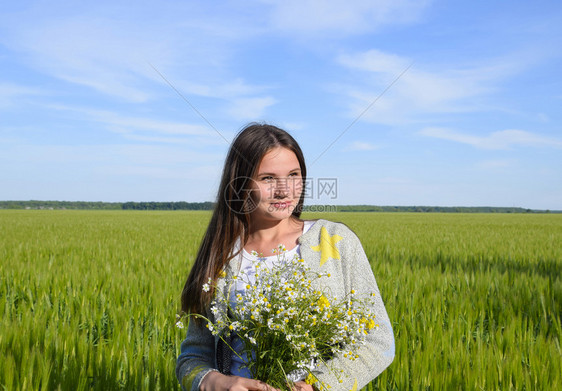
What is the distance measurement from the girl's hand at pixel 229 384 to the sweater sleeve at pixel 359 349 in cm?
19

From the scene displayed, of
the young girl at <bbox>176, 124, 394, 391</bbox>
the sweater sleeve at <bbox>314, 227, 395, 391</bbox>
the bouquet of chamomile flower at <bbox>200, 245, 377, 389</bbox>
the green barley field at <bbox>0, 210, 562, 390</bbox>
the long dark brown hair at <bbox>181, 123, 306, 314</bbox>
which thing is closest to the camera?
the bouquet of chamomile flower at <bbox>200, 245, 377, 389</bbox>

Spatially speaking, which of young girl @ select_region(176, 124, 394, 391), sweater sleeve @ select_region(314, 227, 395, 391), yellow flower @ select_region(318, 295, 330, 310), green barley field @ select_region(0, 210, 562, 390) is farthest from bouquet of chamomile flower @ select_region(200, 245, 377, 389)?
green barley field @ select_region(0, 210, 562, 390)

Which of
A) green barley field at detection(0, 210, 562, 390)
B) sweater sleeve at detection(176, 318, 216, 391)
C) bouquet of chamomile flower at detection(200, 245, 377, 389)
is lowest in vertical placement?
green barley field at detection(0, 210, 562, 390)

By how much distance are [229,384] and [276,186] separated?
690 millimetres

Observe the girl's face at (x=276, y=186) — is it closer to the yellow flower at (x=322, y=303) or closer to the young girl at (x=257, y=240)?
the young girl at (x=257, y=240)

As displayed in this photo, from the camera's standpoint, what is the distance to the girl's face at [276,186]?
1646 mm

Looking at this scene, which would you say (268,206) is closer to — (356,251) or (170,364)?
(356,251)

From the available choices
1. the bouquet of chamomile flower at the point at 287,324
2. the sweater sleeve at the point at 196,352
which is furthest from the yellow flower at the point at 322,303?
the sweater sleeve at the point at 196,352

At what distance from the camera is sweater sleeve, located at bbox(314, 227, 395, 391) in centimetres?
141

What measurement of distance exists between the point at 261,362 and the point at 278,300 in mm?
217

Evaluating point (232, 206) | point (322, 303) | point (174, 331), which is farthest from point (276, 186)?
point (174, 331)

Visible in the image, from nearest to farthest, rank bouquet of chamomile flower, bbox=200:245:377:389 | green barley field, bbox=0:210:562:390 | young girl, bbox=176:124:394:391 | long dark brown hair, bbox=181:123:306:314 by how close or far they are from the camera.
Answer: bouquet of chamomile flower, bbox=200:245:377:389 < young girl, bbox=176:124:394:391 < long dark brown hair, bbox=181:123:306:314 < green barley field, bbox=0:210:562:390

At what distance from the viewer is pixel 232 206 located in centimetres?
179

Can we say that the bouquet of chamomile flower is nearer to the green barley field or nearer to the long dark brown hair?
the long dark brown hair
